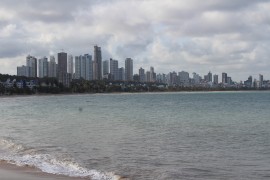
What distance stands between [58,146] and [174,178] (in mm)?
10192

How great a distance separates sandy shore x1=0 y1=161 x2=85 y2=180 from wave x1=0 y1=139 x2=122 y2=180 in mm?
534

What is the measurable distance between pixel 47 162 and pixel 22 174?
329 centimetres

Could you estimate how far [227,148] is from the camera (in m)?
23.3

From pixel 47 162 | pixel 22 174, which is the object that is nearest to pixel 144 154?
pixel 47 162

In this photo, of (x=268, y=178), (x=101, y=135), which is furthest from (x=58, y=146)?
A: (x=268, y=178)

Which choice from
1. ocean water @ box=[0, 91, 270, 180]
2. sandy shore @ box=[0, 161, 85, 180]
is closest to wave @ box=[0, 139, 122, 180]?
ocean water @ box=[0, 91, 270, 180]

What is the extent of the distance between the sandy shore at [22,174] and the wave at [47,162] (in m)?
0.53

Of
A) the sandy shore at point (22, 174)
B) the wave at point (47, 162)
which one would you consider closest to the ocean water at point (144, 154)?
the wave at point (47, 162)

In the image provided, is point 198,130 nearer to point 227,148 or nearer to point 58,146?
point 227,148

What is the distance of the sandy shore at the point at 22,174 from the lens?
14541mm

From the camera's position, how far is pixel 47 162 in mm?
18562

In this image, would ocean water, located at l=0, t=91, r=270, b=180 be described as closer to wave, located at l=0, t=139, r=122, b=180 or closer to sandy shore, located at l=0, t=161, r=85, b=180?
wave, located at l=0, t=139, r=122, b=180

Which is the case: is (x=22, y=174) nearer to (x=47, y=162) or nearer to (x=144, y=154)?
(x=47, y=162)

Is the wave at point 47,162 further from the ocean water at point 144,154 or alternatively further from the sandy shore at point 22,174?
the sandy shore at point 22,174
